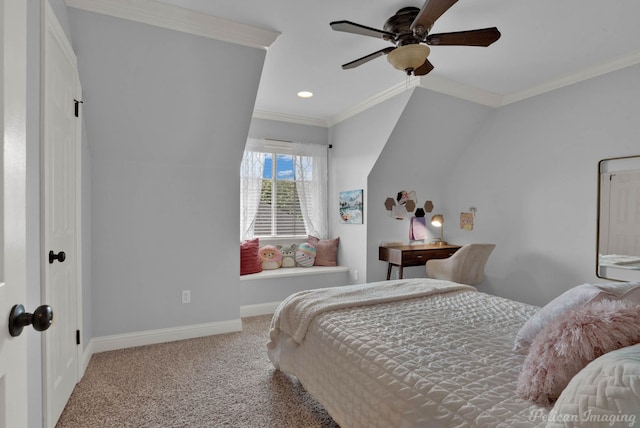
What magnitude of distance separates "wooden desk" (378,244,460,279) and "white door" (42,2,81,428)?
3072 millimetres

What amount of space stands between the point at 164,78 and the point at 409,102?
2.34 metres

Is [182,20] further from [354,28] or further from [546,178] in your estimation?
[546,178]

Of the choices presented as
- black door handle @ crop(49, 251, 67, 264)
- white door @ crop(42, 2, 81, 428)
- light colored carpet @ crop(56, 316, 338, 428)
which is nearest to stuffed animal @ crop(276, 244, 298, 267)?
light colored carpet @ crop(56, 316, 338, 428)

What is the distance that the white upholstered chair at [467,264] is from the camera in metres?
3.65

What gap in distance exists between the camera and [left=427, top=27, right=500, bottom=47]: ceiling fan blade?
1.98 metres

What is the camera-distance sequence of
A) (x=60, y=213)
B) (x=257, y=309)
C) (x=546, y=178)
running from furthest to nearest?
1. (x=257, y=309)
2. (x=546, y=178)
3. (x=60, y=213)

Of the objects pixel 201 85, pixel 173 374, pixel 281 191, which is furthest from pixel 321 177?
pixel 173 374

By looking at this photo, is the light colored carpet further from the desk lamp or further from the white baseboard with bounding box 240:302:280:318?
the desk lamp

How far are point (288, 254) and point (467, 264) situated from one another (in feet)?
7.17

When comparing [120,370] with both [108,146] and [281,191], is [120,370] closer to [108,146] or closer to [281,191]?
[108,146]

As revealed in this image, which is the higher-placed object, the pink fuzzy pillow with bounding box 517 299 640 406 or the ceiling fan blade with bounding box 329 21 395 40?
the ceiling fan blade with bounding box 329 21 395 40

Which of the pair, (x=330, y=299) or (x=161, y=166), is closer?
(x=330, y=299)

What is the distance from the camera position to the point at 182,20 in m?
2.26

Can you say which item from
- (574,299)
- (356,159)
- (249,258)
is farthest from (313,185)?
(574,299)
